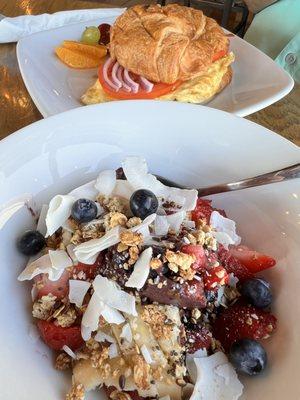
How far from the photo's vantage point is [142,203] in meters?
0.69

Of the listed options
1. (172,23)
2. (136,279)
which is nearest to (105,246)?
(136,279)

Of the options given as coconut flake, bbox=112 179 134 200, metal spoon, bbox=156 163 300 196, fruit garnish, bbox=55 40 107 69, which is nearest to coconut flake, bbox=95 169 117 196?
coconut flake, bbox=112 179 134 200

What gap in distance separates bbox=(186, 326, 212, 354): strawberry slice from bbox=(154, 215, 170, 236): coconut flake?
14 centimetres

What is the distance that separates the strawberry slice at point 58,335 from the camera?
632 mm

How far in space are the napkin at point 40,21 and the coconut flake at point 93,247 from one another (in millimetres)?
870

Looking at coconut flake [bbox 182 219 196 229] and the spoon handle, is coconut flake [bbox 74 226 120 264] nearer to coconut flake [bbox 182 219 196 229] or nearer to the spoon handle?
coconut flake [bbox 182 219 196 229]

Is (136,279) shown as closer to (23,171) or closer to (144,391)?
(144,391)

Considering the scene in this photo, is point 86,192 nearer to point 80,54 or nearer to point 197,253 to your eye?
point 197,253

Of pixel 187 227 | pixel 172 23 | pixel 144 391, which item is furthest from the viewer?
pixel 172 23

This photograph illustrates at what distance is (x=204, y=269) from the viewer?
66cm

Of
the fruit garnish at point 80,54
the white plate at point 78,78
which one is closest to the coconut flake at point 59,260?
the white plate at point 78,78

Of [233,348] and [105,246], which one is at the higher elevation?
[105,246]

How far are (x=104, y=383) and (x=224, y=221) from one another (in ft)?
0.94

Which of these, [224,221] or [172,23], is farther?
[172,23]
